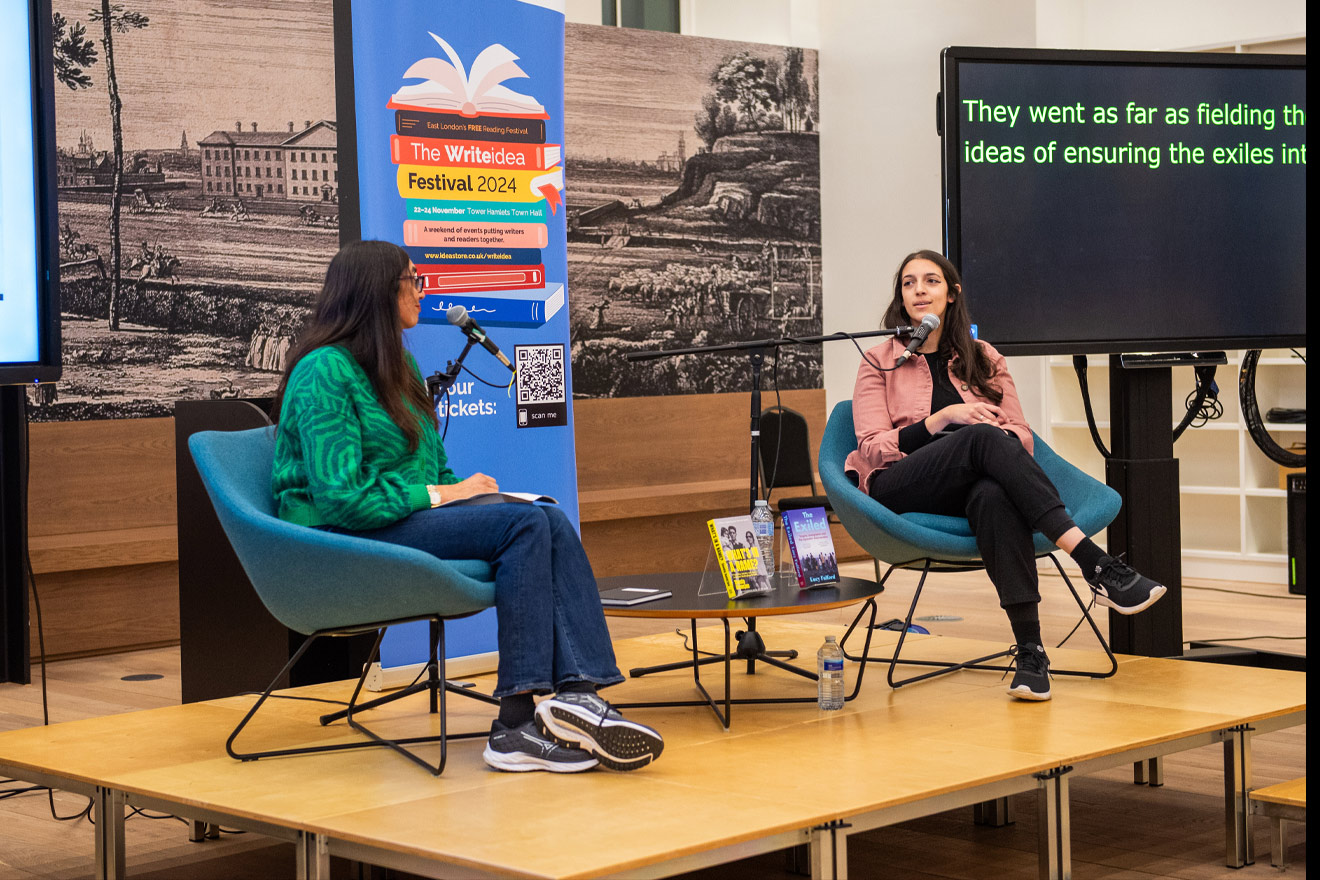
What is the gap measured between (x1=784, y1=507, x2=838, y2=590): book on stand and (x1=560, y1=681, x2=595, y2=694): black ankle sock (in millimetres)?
856

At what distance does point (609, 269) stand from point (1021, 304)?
12.5 ft

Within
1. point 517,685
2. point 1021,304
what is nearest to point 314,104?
point 1021,304

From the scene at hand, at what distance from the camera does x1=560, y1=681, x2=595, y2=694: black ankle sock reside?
312 centimetres

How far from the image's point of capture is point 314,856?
2.74 meters

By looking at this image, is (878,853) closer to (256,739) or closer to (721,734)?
(721,734)

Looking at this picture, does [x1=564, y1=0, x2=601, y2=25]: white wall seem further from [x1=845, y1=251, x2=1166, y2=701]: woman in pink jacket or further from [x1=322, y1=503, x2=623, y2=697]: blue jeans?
[x1=322, y1=503, x2=623, y2=697]: blue jeans

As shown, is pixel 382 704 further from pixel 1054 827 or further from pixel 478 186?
pixel 1054 827

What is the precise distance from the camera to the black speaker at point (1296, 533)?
7.03 metres

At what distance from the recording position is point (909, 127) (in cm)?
845

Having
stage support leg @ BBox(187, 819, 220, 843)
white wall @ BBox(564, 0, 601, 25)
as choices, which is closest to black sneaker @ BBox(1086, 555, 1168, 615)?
stage support leg @ BBox(187, 819, 220, 843)

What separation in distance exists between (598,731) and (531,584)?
0.32 metres

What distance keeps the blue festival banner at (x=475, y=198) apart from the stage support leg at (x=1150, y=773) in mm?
1713

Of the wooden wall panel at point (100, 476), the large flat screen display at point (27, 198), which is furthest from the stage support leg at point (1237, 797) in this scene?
the wooden wall panel at point (100, 476)

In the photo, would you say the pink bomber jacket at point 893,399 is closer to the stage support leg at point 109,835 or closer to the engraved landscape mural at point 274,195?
the stage support leg at point 109,835
